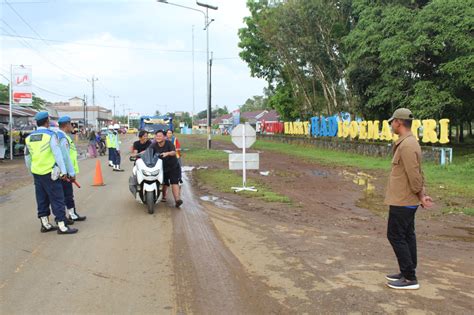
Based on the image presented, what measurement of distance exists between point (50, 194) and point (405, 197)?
5.35m

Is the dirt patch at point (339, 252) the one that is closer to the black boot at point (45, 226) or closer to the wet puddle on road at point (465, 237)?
the wet puddle on road at point (465, 237)

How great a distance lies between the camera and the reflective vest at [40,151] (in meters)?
6.92

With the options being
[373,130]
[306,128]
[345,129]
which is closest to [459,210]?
[373,130]

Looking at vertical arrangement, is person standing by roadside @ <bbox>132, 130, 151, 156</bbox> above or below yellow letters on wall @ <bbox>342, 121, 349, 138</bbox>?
below

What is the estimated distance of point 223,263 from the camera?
5.60m

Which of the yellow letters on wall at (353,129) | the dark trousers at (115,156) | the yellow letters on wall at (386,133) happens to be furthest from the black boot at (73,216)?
the yellow letters on wall at (353,129)

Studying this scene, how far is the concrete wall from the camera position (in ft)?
65.9

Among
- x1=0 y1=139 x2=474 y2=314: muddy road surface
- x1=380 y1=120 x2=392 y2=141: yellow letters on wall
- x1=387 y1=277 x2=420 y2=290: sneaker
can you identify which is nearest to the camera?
x1=0 y1=139 x2=474 y2=314: muddy road surface

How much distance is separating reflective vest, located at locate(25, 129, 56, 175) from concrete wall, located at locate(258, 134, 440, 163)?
17322 mm

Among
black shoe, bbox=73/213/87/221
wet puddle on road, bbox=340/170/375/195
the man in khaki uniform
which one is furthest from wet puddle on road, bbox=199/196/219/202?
the man in khaki uniform

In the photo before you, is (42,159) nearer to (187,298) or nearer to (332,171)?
(187,298)

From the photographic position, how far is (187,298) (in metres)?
4.42

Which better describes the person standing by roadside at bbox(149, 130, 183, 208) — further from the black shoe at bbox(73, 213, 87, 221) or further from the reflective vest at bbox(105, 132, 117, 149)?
the reflective vest at bbox(105, 132, 117, 149)

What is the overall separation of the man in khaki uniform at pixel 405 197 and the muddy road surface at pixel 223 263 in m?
0.24
